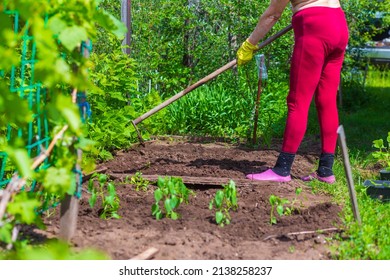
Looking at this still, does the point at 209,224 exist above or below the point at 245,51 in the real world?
below

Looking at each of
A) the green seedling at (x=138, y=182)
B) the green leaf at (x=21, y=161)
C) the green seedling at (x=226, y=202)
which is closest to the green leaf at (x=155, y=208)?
the green seedling at (x=226, y=202)

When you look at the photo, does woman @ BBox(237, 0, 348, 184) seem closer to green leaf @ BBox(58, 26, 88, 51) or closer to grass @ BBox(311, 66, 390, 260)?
grass @ BBox(311, 66, 390, 260)

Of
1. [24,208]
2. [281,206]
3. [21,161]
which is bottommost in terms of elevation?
[281,206]

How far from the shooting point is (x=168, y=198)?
15.6 feet

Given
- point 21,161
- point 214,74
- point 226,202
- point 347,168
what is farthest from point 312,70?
point 21,161

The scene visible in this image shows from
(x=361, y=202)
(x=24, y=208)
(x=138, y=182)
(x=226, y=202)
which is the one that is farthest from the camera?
(x=138, y=182)

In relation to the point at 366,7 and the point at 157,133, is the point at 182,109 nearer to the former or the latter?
the point at 157,133

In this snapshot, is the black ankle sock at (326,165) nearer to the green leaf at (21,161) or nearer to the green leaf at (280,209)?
the green leaf at (280,209)

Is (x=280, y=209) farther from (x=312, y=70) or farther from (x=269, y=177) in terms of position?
(x=312, y=70)

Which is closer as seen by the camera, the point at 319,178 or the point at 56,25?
the point at 56,25

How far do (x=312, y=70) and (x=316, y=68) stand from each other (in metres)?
0.03

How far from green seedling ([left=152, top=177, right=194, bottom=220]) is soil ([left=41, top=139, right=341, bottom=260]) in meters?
0.06
